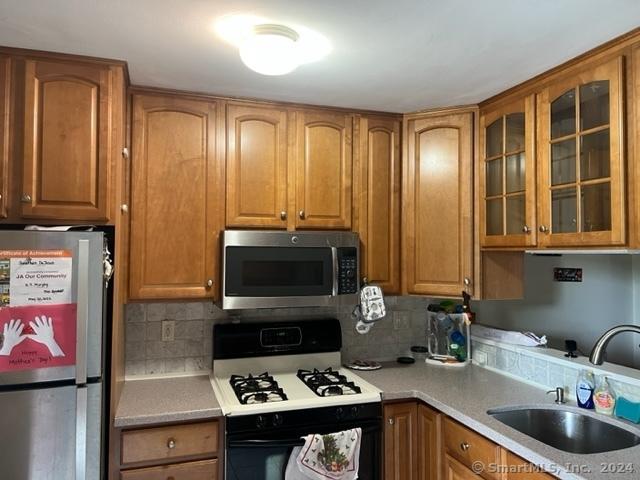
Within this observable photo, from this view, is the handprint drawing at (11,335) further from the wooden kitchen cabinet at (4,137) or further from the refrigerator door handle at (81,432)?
the wooden kitchen cabinet at (4,137)

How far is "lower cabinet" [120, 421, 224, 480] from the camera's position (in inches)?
71.6

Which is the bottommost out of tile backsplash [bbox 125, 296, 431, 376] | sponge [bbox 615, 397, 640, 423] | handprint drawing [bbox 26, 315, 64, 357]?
sponge [bbox 615, 397, 640, 423]

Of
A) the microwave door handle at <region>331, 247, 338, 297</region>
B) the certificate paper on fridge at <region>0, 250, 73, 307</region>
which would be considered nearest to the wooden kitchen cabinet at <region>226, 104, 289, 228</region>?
the microwave door handle at <region>331, 247, 338, 297</region>

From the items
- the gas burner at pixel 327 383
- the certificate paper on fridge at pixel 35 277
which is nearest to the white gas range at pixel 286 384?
the gas burner at pixel 327 383

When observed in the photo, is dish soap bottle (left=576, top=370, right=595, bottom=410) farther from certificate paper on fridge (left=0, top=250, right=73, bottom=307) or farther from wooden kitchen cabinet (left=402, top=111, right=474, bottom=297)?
certificate paper on fridge (left=0, top=250, right=73, bottom=307)

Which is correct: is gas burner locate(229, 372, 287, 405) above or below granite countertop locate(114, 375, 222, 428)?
above

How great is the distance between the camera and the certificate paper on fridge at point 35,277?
1.54m

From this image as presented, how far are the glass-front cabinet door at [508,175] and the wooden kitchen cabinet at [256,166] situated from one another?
39.9 inches

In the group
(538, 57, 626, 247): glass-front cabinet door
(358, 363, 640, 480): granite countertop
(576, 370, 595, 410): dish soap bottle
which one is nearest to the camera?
(358, 363, 640, 480): granite countertop

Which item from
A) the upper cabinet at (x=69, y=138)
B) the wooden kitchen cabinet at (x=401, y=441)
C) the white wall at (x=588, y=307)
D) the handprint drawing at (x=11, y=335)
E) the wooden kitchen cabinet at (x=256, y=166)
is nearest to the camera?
the handprint drawing at (x=11, y=335)

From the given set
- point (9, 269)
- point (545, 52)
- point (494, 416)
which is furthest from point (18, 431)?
point (545, 52)

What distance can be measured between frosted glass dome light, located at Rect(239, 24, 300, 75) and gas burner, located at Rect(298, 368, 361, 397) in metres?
1.38

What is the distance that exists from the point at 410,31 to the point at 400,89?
60cm

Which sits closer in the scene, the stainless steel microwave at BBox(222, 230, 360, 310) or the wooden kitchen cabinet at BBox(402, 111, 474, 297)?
the stainless steel microwave at BBox(222, 230, 360, 310)
